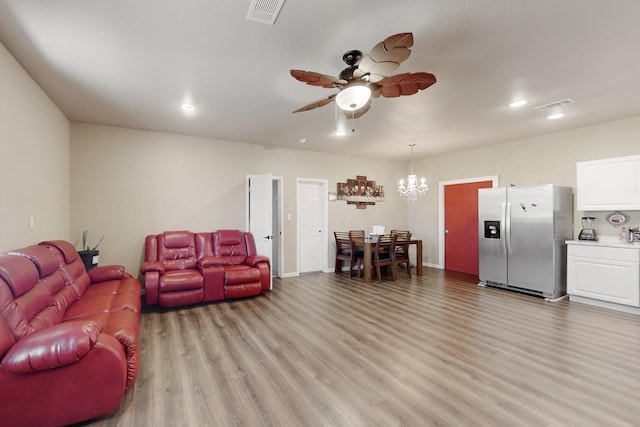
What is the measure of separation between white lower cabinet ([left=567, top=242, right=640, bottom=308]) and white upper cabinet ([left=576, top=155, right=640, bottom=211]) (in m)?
0.58

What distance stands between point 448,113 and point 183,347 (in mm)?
4192

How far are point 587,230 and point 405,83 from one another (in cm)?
419

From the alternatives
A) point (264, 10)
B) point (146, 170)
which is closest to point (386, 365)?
point (264, 10)

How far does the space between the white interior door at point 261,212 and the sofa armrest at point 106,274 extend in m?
2.07

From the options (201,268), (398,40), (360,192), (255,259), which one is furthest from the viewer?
(360,192)

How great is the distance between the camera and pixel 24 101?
2.86 metres

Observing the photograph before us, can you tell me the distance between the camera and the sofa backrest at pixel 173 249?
457 cm

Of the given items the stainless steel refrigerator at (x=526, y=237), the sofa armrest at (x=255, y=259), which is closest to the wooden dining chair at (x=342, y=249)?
the sofa armrest at (x=255, y=259)

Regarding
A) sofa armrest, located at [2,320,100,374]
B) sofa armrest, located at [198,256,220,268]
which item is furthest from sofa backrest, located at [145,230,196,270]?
sofa armrest, located at [2,320,100,374]

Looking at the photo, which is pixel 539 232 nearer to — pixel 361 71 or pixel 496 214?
pixel 496 214

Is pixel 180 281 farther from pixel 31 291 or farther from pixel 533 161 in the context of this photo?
pixel 533 161

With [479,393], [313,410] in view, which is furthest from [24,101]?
[479,393]

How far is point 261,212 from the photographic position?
5.24m

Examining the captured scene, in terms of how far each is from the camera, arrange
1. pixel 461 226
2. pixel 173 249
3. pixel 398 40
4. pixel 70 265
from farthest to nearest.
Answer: pixel 461 226 → pixel 173 249 → pixel 70 265 → pixel 398 40
